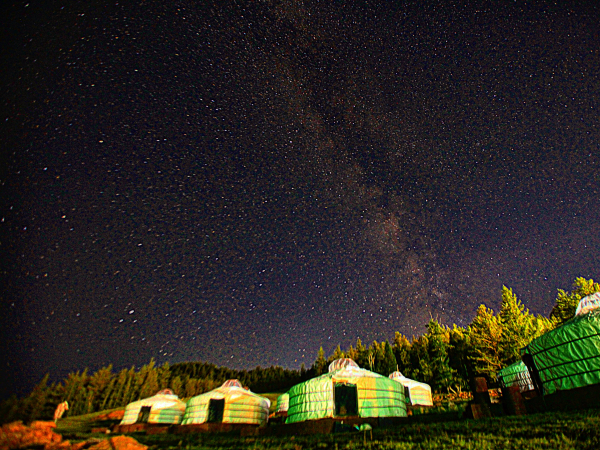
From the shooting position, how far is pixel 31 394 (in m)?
4.35

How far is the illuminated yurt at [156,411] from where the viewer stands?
22328 mm

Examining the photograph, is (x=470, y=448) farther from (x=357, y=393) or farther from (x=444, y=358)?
(x=444, y=358)

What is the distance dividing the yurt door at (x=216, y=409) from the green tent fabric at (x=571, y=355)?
16.8 metres

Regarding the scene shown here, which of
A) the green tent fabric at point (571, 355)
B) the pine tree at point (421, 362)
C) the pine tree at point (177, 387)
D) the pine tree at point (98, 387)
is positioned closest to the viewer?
the green tent fabric at point (571, 355)

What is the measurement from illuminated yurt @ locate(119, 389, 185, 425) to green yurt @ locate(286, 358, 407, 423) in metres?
13.1

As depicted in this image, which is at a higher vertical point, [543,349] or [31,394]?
[543,349]

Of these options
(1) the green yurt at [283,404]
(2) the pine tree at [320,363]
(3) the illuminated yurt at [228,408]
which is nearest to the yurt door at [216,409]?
(3) the illuminated yurt at [228,408]

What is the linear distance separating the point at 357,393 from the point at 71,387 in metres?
42.6

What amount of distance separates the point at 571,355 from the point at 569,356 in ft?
0.24

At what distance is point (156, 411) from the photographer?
22.4 metres

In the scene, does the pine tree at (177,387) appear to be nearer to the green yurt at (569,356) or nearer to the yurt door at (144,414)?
the yurt door at (144,414)

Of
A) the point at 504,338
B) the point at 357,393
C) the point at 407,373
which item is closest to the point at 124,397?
the point at 407,373

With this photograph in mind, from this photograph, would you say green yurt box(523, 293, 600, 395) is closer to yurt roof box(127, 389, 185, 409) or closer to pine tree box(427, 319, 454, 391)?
yurt roof box(127, 389, 185, 409)

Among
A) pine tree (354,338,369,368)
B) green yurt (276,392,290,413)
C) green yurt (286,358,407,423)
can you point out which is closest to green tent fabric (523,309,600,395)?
green yurt (286,358,407,423)
